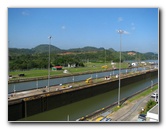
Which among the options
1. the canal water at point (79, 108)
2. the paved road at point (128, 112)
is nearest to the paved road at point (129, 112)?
the paved road at point (128, 112)

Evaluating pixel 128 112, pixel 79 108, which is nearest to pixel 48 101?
pixel 79 108

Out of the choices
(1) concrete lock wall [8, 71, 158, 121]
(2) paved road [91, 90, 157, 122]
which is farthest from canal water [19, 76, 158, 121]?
(2) paved road [91, 90, 157, 122]

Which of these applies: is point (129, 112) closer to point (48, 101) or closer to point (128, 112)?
point (128, 112)

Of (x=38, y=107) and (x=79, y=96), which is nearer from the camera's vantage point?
(x=38, y=107)

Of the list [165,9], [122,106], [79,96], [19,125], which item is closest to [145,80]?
[79,96]

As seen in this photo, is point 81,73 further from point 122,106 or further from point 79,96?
point 122,106

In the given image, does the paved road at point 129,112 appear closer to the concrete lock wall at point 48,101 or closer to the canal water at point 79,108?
the canal water at point 79,108

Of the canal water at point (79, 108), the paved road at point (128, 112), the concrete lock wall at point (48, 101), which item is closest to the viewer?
the paved road at point (128, 112)

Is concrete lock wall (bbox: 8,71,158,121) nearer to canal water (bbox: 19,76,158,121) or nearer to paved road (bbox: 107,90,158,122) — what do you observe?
canal water (bbox: 19,76,158,121)

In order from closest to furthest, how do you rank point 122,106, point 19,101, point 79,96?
point 19,101, point 122,106, point 79,96
